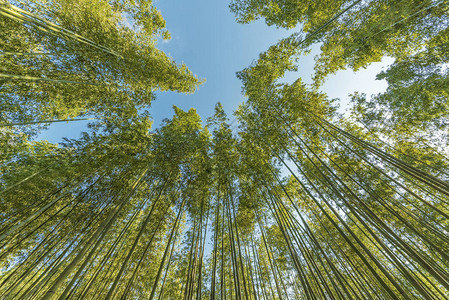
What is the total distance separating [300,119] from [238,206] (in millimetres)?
2775

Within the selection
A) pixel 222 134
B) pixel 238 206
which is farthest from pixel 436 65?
pixel 238 206

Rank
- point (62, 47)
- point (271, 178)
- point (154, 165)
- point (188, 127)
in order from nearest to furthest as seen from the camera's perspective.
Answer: point (62, 47), point (154, 165), point (271, 178), point (188, 127)

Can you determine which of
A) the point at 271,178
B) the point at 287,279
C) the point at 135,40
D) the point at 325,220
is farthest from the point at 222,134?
the point at 287,279

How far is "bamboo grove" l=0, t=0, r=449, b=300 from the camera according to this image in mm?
3434

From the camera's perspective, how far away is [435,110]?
3.84 meters

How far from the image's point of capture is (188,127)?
4.69 metres

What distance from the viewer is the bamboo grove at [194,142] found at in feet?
11.3

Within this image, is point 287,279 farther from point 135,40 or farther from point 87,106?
point 135,40

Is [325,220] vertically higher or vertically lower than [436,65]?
lower

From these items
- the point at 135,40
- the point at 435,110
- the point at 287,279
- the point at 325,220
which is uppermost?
the point at 135,40

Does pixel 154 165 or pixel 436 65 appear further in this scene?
pixel 154 165

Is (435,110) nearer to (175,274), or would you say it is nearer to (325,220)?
(325,220)

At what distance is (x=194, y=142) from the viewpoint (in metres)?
4.27

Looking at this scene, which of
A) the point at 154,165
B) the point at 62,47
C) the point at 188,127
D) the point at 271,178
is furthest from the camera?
the point at 188,127
